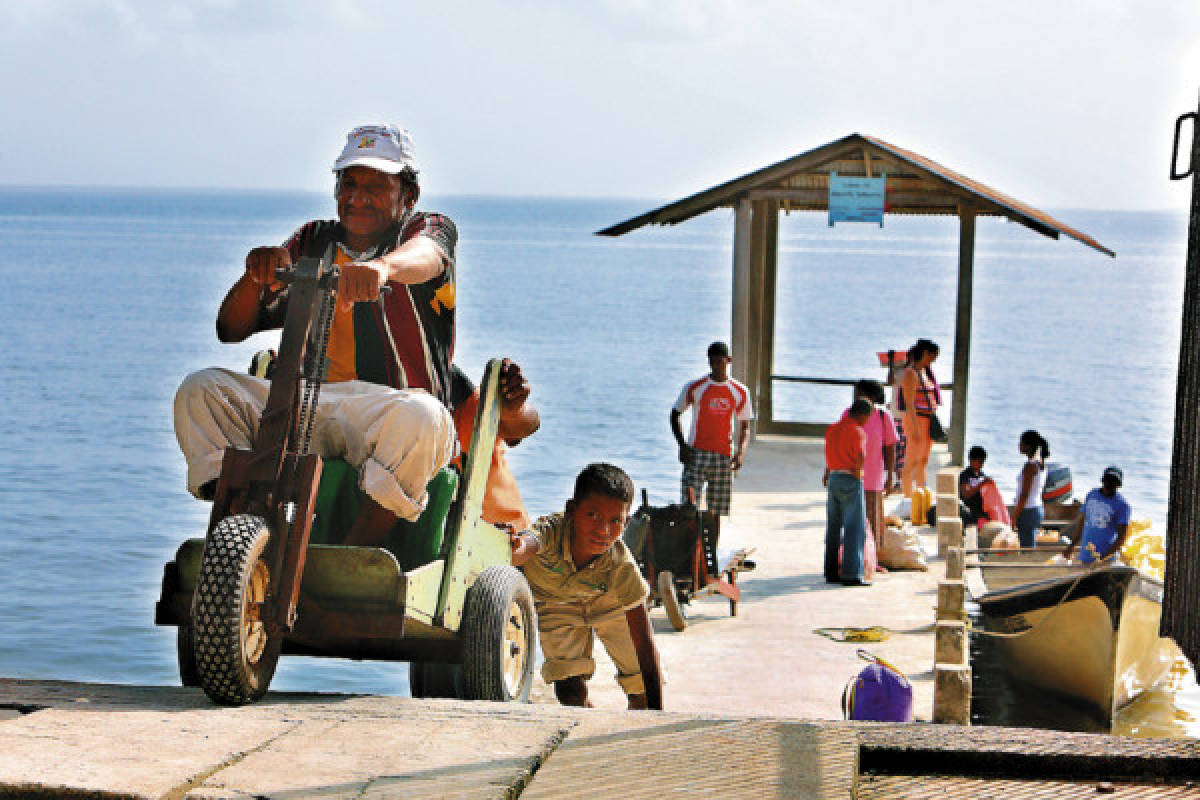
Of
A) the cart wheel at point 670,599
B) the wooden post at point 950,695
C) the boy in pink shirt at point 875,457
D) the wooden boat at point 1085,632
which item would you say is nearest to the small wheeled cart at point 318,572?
the wooden post at point 950,695

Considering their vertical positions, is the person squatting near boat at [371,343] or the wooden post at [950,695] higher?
the person squatting near boat at [371,343]

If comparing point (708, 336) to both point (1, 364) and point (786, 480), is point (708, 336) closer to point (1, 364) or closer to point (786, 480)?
point (1, 364)

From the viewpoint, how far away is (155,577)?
21609 millimetres

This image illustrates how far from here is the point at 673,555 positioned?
11789 mm

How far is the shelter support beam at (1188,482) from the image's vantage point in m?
6.04

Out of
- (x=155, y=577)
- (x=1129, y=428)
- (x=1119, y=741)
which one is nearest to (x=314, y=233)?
(x=1119, y=741)

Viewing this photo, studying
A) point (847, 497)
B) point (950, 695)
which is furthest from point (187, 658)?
point (847, 497)

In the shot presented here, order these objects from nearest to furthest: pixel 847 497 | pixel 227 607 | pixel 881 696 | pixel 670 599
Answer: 1. pixel 227 607
2. pixel 881 696
3. pixel 670 599
4. pixel 847 497

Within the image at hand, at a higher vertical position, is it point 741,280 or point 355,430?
point 741,280

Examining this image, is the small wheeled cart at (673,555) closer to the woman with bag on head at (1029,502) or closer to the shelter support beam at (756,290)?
the woman with bag on head at (1029,502)

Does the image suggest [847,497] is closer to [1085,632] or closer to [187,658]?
[1085,632]

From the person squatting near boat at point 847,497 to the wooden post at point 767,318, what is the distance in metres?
8.08

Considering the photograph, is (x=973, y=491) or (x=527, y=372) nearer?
(x=973, y=491)

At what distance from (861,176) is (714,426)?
18.5ft
